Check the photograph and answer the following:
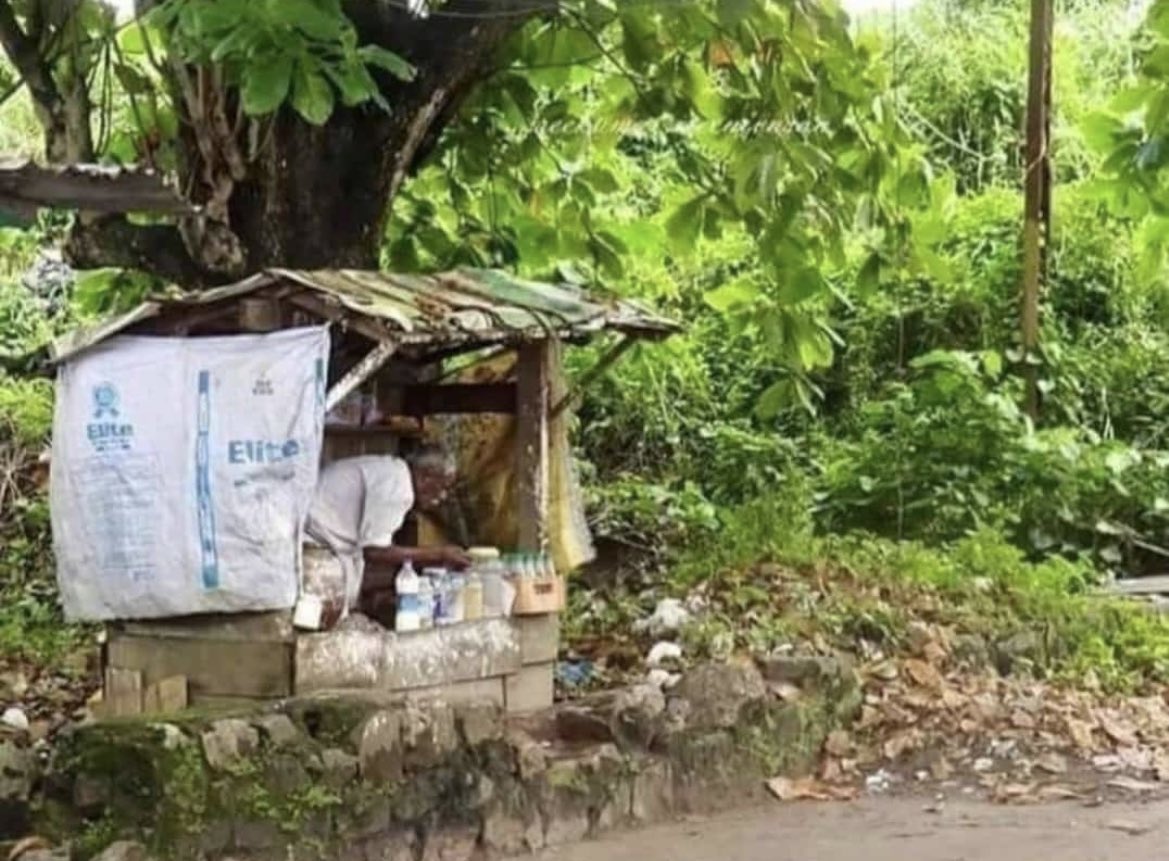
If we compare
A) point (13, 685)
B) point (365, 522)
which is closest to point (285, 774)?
point (365, 522)

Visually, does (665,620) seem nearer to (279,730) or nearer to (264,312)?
(264,312)

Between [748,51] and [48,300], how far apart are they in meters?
6.80

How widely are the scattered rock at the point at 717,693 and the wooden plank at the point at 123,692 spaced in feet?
6.52

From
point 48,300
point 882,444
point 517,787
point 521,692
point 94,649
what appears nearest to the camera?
point 517,787

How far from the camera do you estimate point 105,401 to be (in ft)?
20.4

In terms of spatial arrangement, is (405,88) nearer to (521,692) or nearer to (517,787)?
(521,692)

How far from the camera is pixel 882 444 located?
1115 cm

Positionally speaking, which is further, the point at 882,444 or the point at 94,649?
the point at 882,444

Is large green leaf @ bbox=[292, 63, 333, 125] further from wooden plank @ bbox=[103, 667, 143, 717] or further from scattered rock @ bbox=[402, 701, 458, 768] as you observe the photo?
wooden plank @ bbox=[103, 667, 143, 717]

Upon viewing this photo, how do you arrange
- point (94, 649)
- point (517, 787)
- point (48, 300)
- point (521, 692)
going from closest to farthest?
1. point (517, 787)
2. point (521, 692)
3. point (94, 649)
4. point (48, 300)

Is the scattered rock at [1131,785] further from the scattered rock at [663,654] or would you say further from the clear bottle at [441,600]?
the clear bottle at [441,600]

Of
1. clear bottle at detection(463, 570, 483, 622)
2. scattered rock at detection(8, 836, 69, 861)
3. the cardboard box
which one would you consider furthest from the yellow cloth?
scattered rock at detection(8, 836, 69, 861)

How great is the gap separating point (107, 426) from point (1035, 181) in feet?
24.6

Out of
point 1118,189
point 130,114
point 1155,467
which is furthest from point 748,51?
point 1155,467
